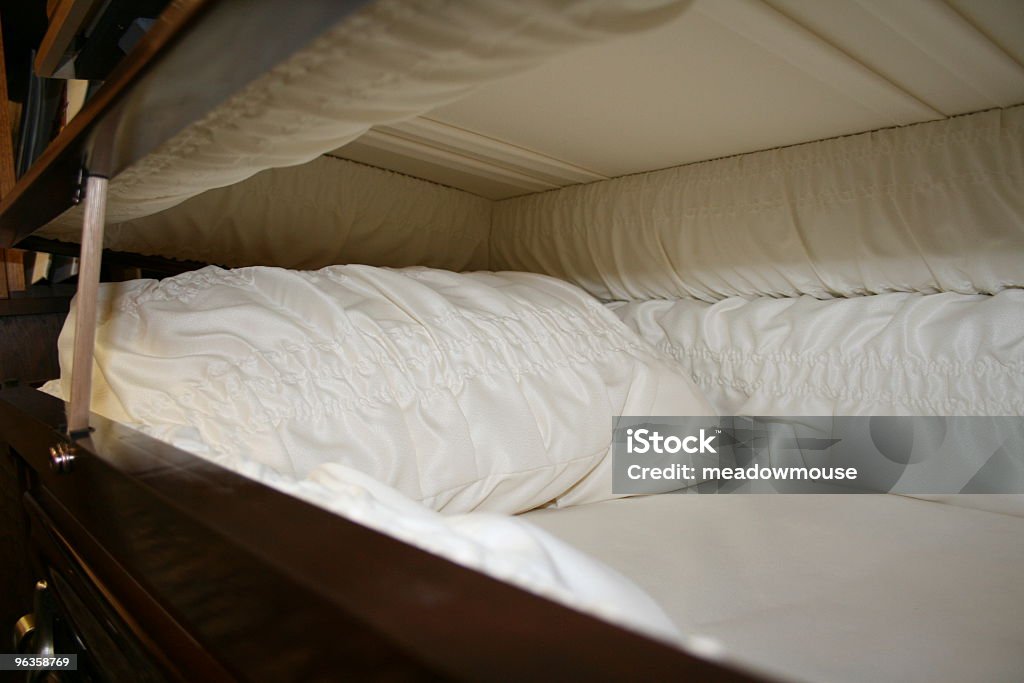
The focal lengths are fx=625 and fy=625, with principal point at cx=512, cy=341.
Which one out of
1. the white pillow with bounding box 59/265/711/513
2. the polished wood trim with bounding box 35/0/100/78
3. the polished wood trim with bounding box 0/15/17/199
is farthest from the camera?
the polished wood trim with bounding box 0/15/17/199

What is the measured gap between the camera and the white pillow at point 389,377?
521 mm

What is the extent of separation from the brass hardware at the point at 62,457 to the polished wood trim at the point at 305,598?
37 millimetres

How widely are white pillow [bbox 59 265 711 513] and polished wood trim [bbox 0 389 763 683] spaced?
0.28ft

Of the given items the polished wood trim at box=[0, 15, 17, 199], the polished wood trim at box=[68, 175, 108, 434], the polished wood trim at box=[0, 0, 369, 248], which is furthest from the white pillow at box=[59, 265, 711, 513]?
the polished wood trim at box=[0, 15, 17, 199]

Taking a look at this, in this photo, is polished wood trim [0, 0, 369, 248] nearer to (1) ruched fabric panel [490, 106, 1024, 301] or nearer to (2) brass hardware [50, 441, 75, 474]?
(2) brass hardware [50, 441, 75, 474]

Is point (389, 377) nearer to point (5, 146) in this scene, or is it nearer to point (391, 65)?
point (391, 65)

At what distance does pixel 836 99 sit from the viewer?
0.67 metres

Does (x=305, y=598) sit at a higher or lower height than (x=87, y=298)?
lower

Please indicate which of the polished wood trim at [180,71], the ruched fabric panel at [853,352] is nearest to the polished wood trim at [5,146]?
the polished wood trim at [180,71]

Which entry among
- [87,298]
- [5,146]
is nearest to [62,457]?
[87,298]

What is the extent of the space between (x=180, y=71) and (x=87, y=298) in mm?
206

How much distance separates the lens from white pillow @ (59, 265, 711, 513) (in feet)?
1.71

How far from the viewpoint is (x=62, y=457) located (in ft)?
1.30

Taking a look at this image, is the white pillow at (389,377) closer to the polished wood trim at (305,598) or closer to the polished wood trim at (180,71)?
the polished wood trim at (305,598)
